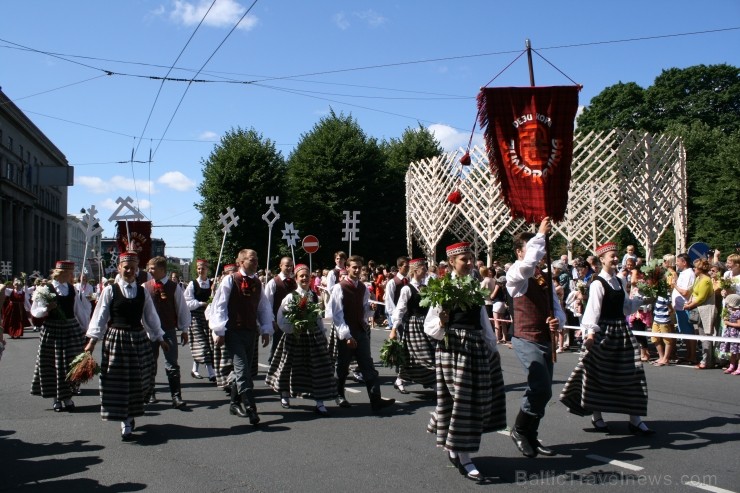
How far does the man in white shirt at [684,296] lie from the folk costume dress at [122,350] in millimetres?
9215

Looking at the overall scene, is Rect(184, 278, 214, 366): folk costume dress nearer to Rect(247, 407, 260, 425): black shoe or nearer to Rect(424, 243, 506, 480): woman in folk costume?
Rect(247, 407, 260, 425): black shoe

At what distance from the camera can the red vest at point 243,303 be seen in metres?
8.36

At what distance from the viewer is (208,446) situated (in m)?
6.95

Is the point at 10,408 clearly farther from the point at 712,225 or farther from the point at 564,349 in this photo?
the point at 712,225

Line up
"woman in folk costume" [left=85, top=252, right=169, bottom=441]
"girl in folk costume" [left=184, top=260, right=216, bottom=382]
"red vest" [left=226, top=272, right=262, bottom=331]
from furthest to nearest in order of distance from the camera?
"girl in folk costume" [left=184, top=260, right=216, bottom=382] → "red vest" [left=226, top=272, right=262, bottom=331] → "woman in folk costume" [left=85, top=252, right=169, bottom=441]

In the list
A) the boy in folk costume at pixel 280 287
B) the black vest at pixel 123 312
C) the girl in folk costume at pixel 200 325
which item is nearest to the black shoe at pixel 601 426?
the boy in folk costume at pixel 280 287

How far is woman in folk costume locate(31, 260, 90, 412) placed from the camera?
9.45 m

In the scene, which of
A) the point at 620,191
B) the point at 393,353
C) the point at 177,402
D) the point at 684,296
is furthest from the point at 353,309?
the point at 620,191

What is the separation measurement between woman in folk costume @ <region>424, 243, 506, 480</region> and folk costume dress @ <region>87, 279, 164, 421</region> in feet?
10.8

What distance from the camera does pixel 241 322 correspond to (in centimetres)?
834

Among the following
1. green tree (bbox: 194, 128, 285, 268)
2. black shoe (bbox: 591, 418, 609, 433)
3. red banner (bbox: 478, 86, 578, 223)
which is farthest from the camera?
green tree (bbox: 194, 128, 285, 268)

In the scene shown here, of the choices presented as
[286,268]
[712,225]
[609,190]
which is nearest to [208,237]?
[609,190]

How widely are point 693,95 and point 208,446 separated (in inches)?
1936

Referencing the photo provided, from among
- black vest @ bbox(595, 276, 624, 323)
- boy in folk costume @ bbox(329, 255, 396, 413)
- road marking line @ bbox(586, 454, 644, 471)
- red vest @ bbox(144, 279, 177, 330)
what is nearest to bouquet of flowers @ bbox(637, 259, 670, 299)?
black vest @ bbox(595, 276, 624, 323)
